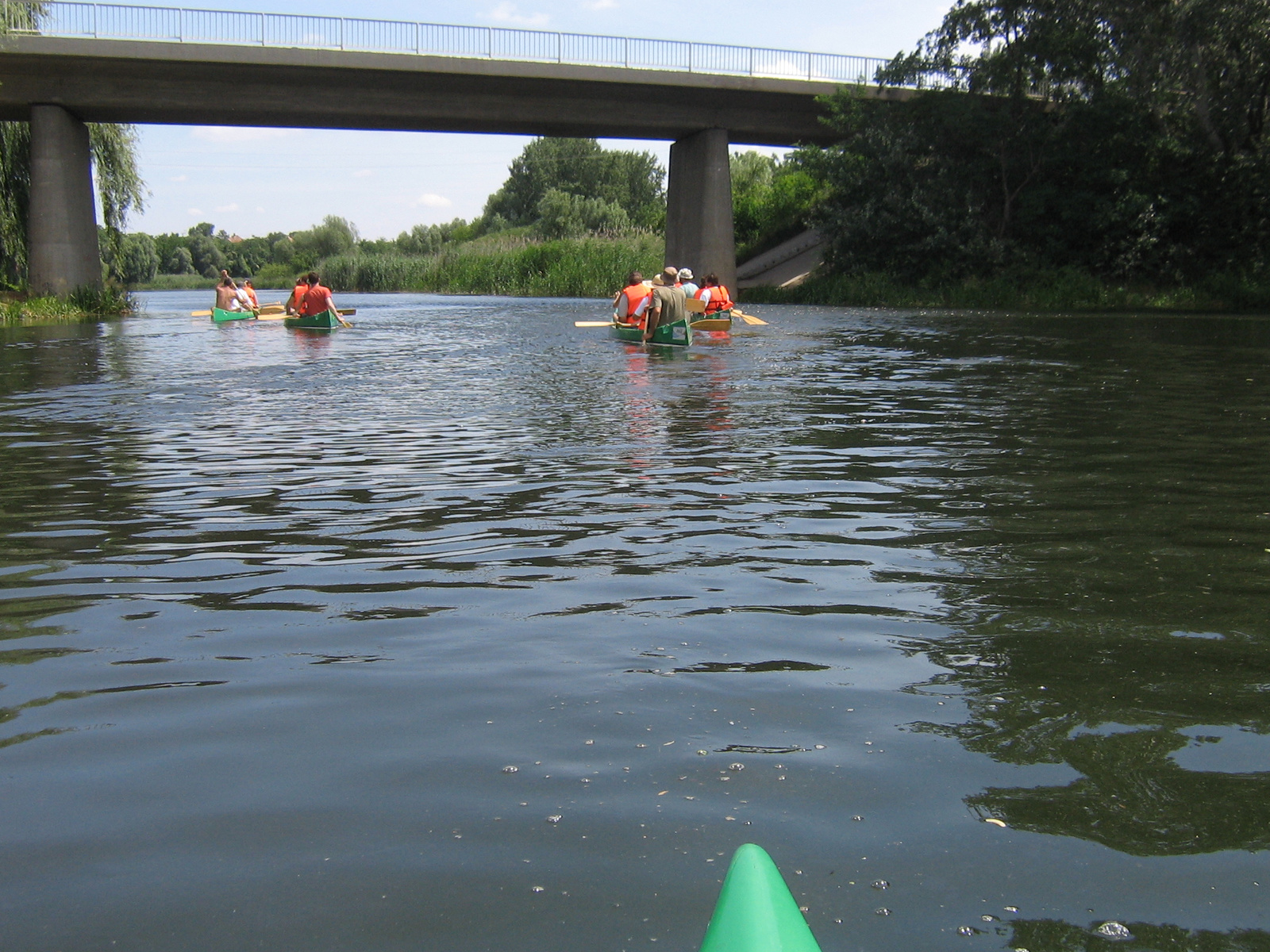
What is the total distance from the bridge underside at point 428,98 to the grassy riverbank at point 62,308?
137 centimetres

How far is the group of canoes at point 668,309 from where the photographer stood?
17.2 meters

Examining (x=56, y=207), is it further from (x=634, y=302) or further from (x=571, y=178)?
(x=571, y=178)

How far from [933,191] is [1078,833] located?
3534 centimetres

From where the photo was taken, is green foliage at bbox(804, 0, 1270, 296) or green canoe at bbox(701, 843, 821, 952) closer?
green canoe at bbox(701, 843, 821, 952)

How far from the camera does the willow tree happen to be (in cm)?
2781

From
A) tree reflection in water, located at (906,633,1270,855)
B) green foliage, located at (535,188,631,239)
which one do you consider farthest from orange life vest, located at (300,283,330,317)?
green foliage, located at (535,188,631,239)

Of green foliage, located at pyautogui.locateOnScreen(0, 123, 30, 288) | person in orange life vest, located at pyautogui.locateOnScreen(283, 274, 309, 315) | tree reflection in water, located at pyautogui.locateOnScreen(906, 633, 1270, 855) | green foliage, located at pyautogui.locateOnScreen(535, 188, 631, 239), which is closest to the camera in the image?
tree reflection in water, located at pyautogui.locateOnScreen(906, 633, 1270, 855)

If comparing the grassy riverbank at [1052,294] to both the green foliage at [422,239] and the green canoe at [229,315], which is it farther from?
the green foliage at [422,239]

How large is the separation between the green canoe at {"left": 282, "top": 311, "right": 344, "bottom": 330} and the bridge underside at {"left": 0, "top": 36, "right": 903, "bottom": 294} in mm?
10636

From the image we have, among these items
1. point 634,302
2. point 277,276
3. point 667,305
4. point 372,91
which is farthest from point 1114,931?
point 277,276

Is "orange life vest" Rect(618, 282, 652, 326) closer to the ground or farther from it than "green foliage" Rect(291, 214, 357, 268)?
closer to the ground

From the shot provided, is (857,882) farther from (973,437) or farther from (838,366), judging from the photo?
(838,366)

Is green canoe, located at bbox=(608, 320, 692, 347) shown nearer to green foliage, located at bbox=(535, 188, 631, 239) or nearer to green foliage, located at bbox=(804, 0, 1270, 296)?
green foliage, located at bbox=(804, 0, 1270, 296)

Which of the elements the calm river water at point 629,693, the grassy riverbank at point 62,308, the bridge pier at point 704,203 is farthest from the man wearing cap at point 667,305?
the bridge pier at point 704,203
